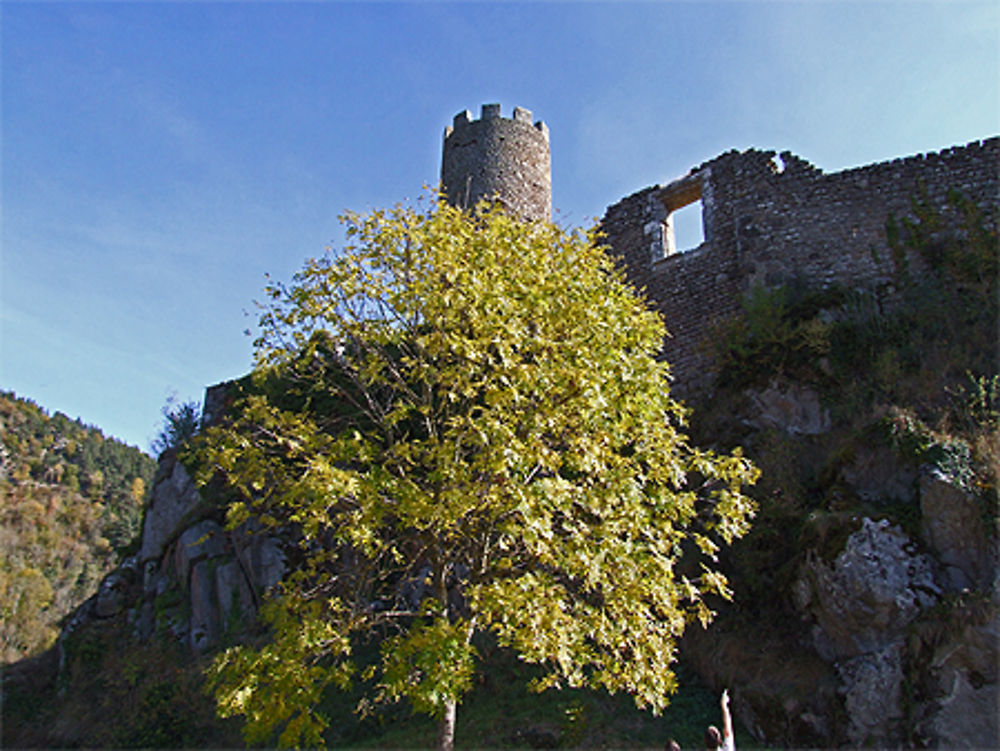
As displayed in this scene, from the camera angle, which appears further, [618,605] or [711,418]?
[711,418]

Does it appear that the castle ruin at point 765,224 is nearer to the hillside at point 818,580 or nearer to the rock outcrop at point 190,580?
the hillside at point 818,580

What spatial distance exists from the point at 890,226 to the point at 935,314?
256 centimetres

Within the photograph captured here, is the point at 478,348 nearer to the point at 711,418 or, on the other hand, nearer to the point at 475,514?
the point at 475,514

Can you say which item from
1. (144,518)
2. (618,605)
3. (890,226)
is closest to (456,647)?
(618,605)

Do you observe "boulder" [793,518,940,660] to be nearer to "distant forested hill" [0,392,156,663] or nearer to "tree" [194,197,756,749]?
"tree" [194,197,756,749]

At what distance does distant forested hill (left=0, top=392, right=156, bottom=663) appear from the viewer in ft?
107

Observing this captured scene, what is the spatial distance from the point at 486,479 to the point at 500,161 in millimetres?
15937

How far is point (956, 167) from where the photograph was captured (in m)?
14.2

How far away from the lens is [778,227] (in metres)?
15.3

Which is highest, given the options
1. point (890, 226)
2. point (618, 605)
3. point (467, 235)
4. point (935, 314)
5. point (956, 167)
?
point (956, 167)

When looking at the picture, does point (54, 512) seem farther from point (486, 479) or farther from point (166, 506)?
point (486, 479)

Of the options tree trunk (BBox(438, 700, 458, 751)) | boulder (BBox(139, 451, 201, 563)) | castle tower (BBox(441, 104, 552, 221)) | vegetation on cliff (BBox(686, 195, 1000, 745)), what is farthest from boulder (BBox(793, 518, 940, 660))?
boulder (BBox(139, 451, 201, 563))

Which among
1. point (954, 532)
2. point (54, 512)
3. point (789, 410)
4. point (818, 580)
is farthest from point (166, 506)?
point (54, 512)

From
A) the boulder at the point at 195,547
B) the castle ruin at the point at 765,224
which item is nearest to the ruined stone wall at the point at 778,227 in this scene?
the castle ruin at the point at 765,224
